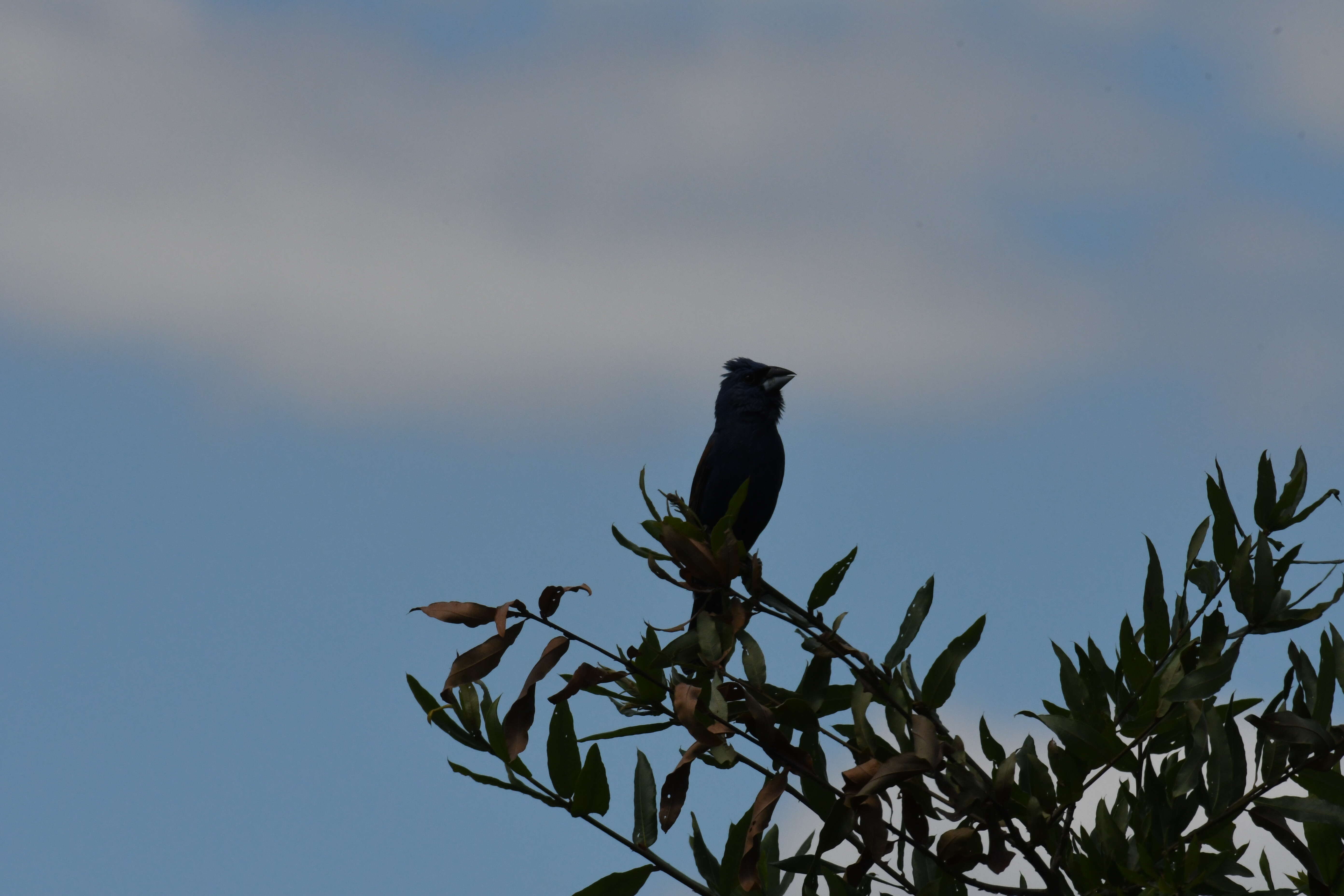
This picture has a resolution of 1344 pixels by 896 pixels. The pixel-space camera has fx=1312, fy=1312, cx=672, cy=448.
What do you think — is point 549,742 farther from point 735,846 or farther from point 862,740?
point 862,740

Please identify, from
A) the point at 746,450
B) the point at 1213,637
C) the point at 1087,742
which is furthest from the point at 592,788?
the point at 746,450

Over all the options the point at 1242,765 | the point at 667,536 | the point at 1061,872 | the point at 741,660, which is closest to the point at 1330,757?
the point at 1242,765

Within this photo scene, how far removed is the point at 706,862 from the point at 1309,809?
159 centimetres

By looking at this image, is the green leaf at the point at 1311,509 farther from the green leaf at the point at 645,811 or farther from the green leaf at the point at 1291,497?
the green leaf at the point at 645,811

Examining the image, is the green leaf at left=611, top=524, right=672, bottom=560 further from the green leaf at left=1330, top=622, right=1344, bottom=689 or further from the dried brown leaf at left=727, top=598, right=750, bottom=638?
the green leaf at left=1330, top=622, right=1344, bottom=689

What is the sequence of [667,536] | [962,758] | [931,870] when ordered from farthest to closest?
1. [931,870]
2. [667,536]
3. [962,758]

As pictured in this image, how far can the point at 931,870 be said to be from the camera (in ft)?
12.1

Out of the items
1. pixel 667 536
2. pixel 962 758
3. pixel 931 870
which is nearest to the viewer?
pixel 962 758

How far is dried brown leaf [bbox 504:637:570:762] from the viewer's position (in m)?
3.33

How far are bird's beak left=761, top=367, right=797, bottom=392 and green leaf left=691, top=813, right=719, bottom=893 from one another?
18.3 feet

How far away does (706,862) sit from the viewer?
376cm

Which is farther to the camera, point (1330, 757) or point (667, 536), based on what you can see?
point (667, 536)

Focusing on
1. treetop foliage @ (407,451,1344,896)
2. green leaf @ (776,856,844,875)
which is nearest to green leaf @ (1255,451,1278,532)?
treetop foliage @ (407,451,1344,896)

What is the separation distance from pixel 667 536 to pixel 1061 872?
129 centimetres
